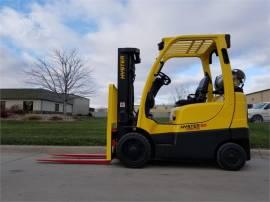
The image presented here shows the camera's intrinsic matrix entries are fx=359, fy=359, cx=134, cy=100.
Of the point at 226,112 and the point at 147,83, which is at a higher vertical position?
the point at 147,83

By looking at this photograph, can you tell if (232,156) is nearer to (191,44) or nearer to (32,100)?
(191,44)

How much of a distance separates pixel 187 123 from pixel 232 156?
1191mm

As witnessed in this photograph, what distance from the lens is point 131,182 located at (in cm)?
657

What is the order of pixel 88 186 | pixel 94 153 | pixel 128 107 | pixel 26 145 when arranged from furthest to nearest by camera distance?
pixel 26 145, pixel 94 153, pixel 128 107, pixel 88 186

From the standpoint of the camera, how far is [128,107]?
855cm

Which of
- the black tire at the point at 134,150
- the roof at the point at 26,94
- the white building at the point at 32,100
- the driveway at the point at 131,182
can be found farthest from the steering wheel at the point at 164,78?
the roof at the point at 26,94

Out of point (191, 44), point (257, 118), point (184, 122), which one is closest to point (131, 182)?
point (184, 122)

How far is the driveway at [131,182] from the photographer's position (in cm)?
559

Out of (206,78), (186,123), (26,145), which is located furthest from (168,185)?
(26,145)

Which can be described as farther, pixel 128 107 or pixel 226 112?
pixel 128 107

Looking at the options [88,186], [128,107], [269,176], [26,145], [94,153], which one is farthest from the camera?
[26,145]

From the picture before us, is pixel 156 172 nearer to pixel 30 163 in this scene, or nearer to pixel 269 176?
pixel 269 176

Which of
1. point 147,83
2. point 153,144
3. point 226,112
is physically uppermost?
point 147,83

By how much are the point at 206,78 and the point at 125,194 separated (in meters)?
4.18
